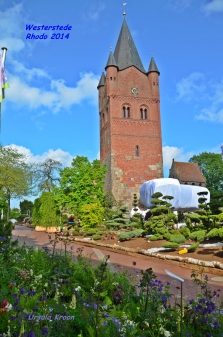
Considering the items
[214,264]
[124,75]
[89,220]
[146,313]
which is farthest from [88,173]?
[146,313]

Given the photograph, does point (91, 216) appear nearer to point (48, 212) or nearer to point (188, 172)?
point (48, 212)

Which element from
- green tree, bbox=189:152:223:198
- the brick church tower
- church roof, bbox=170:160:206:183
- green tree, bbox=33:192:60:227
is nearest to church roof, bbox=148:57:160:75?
the brick church tower

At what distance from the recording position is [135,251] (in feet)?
40.8

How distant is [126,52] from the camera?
40.1 metres

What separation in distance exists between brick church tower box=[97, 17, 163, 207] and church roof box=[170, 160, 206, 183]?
1172 cm

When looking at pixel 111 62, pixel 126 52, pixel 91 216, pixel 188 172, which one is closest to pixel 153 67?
pixel 126 52

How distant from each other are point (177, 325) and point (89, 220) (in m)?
20.0

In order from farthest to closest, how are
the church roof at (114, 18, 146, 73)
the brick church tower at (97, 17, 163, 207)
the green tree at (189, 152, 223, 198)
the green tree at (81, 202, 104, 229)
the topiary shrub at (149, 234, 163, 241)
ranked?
the green tree at (189, 152, 223, 198) → the church roof at (114, 18, 146, 73) → the brick church tower at (97, 17, 163, 207) → the green tree at (81, 202, 104, 229) → the topiary shrub at (149, 234, 163, 241)

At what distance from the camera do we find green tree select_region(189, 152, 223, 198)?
167 feet

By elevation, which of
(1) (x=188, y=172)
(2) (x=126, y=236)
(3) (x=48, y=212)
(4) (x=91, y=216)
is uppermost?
(1) (x=188, y=172)

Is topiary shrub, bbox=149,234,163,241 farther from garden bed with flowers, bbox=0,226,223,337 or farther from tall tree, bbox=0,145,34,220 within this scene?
tall tree, bbox=0,145,34,220

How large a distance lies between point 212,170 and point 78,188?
3248cm

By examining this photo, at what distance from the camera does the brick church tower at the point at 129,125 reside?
35.6 metres

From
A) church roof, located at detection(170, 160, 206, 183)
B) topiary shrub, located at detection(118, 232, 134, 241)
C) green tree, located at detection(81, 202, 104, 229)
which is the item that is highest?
church roof, located at detection(170, 160, 206, 183)
